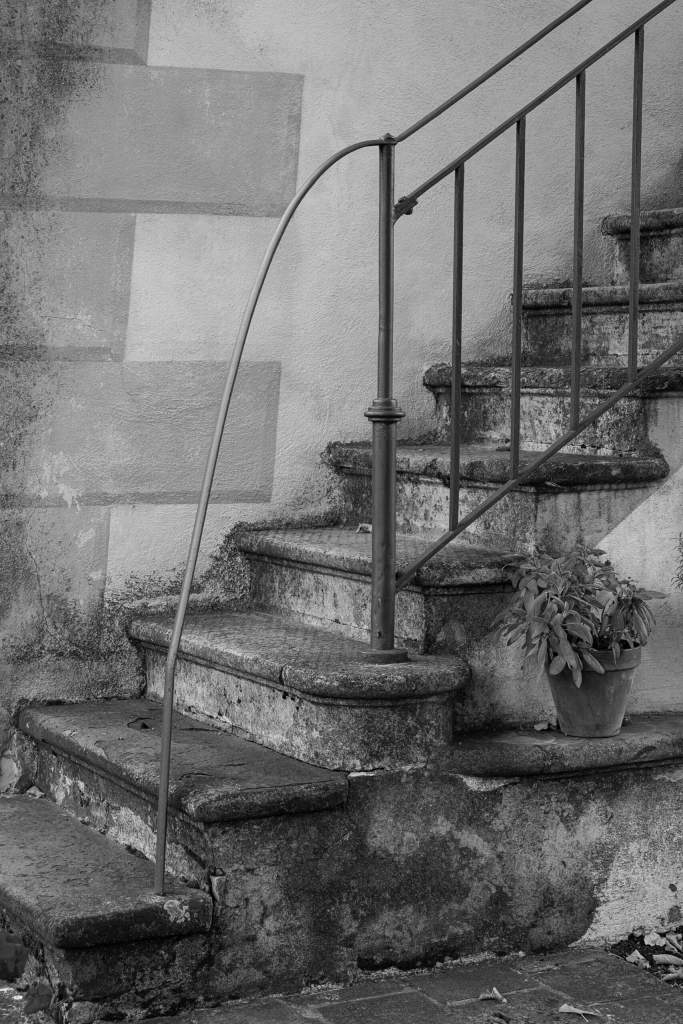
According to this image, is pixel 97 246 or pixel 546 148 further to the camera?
pixel 546 148

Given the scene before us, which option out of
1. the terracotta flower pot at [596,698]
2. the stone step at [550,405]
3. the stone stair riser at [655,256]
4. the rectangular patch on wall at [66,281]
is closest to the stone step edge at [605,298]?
the stone stair riser at [655,256]

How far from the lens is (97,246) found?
335 centimetres

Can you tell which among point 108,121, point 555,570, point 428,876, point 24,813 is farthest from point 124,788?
point 108,121

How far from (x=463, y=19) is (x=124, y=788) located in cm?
234

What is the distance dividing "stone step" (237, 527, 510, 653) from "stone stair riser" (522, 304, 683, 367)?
0.79 metres

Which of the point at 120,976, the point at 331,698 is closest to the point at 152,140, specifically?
the point at 331,698

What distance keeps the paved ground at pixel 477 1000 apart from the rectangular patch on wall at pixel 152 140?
1.88 metres

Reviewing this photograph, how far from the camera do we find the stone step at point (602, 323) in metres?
3.52

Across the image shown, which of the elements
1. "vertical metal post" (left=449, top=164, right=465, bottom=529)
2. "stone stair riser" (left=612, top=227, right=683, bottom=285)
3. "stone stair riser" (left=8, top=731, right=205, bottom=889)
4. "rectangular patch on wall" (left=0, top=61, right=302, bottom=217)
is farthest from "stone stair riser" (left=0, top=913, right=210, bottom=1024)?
"stone stair riser" (left=612, top=227, right=683, bottom=285)

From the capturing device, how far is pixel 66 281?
3.32 metres

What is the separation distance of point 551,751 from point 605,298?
138 centimetres

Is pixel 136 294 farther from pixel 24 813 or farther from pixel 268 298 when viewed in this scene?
pixel 24 813

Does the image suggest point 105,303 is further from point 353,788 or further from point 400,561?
point 353,788

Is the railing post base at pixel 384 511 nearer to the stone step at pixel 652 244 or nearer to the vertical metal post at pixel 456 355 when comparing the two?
the vertical metal post at pixel 456 355
